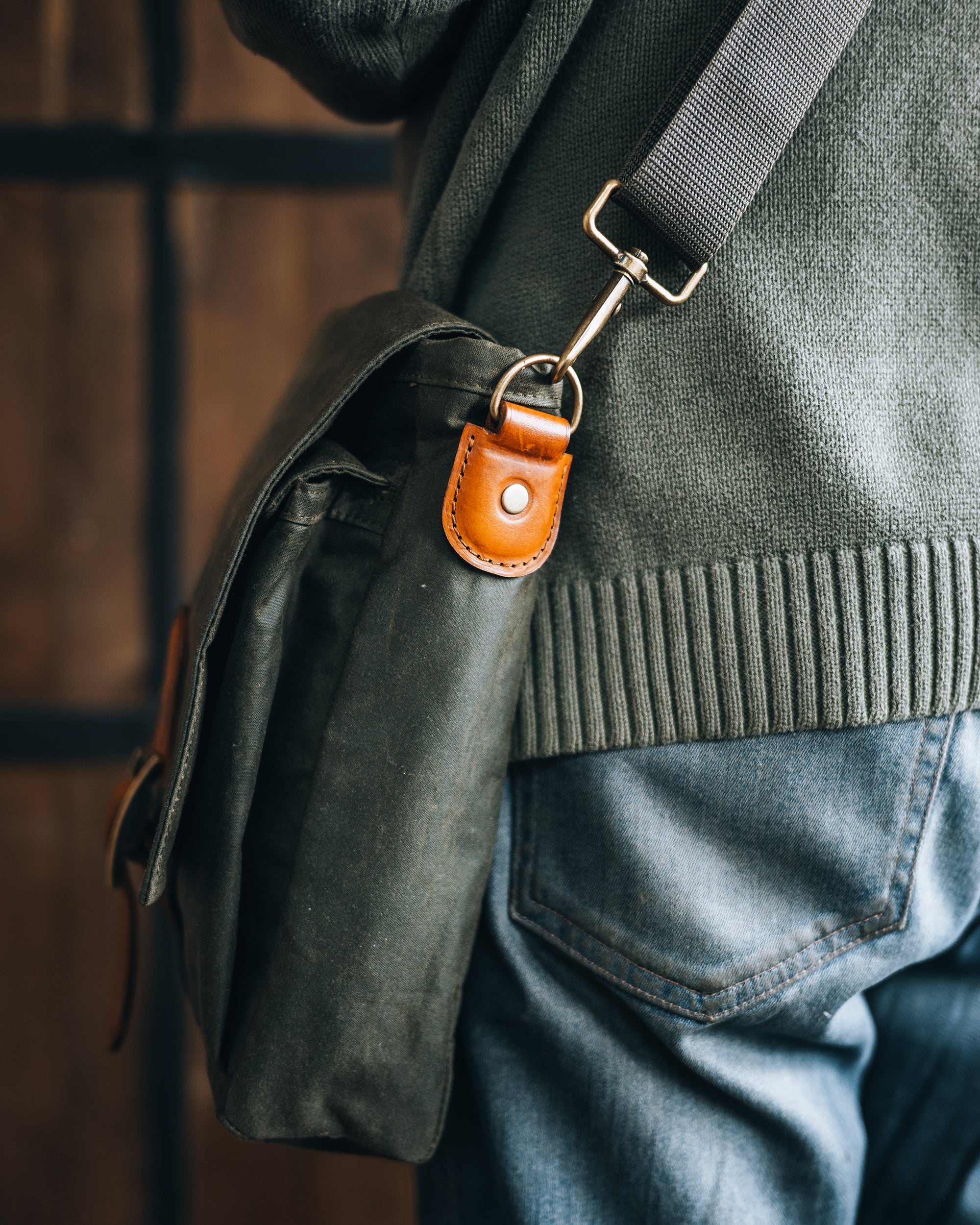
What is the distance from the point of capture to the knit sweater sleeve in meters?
0.40

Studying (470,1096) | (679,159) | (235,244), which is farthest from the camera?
(235,244)

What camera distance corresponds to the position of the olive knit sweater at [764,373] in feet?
1.32

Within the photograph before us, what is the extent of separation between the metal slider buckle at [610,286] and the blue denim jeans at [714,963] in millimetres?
209

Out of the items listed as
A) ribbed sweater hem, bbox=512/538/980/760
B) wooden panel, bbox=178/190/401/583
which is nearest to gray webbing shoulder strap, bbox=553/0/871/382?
ribbed sweater hem, bbox=512/538/980/760

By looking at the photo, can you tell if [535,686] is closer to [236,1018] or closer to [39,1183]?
[236,1018]

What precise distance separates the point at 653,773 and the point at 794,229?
28 cm

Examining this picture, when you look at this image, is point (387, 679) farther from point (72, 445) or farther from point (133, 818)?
point (72, 445)

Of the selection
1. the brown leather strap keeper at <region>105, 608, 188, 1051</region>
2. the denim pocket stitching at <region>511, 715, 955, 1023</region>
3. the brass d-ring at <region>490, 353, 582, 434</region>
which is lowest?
the brown leather strap keeper at <region>105, 608, 188, 1051</region>

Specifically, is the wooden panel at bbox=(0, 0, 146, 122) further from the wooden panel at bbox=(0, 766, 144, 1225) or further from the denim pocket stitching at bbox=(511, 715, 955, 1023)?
the denim pocket stitching at bbox=(511, 715, 955, 1023)

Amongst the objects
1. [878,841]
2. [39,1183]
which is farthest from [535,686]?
[39,1183]

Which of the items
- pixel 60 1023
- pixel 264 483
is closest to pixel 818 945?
pixel 264 483

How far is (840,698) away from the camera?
414 mm

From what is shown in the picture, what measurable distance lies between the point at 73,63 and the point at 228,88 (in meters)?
0.22

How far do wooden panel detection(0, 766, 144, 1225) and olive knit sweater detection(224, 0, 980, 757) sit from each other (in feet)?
3.70
